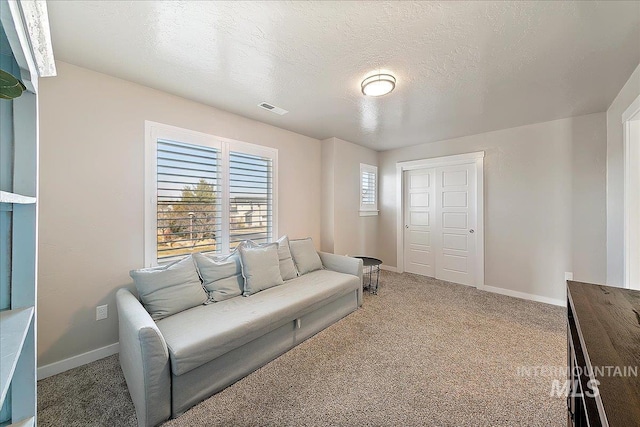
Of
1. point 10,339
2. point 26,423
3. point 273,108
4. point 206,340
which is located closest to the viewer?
point 10,339

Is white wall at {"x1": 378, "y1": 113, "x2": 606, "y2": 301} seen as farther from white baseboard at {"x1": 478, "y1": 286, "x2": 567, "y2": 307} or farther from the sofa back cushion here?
the sofa back cushion

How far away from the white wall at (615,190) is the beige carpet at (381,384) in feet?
2.86

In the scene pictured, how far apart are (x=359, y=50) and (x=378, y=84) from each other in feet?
1.42

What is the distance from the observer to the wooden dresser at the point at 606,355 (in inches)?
23.9

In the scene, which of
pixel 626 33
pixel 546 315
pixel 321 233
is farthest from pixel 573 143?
pixel 321 233

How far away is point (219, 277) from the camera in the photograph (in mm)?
2387

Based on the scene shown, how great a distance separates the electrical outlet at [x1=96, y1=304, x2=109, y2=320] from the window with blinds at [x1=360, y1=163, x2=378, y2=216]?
377 cm

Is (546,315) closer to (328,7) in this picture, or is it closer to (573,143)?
(573,143)

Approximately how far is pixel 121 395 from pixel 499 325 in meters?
3.51

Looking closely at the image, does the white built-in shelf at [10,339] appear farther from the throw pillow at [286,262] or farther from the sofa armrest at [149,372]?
the throw pillow at [286,262]

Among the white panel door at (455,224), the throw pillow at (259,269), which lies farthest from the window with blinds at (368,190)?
the throw pillow at (259,269)

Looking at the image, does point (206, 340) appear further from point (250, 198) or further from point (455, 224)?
point (455, 224)

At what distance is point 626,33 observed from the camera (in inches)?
63.8

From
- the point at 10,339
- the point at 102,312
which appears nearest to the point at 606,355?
the point at 10,339
